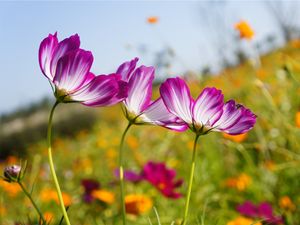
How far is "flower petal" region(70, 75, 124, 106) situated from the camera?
484 mm

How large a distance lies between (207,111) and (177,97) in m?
0.03

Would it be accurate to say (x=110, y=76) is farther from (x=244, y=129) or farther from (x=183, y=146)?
(x=183, y=146)

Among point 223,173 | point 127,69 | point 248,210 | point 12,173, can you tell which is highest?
point 127,69

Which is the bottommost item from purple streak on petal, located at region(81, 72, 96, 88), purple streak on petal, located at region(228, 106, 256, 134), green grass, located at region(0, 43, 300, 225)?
green grass, located at region(0, 43, 300, 225)

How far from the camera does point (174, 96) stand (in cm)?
50

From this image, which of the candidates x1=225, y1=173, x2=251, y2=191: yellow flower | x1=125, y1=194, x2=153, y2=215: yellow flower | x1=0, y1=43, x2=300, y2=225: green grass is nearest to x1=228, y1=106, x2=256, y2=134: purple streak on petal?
x1=0, y1=43, x2=300, y2=225: green grass

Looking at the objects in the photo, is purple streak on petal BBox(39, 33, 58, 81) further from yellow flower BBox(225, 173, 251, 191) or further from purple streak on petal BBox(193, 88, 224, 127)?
yellow flower BBox(225, 173, 251, 191)

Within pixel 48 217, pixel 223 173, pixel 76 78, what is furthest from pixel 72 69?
pixel 223 173

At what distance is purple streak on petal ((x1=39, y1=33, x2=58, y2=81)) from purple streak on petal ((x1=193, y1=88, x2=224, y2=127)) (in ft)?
0.50

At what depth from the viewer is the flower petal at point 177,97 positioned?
0.49m

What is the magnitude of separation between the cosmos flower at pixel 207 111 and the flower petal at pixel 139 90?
0.13ft

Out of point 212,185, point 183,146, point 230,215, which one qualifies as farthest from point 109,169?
point 230,215

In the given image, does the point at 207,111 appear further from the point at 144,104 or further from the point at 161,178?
the point at 161,178

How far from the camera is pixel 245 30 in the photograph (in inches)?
89.7
